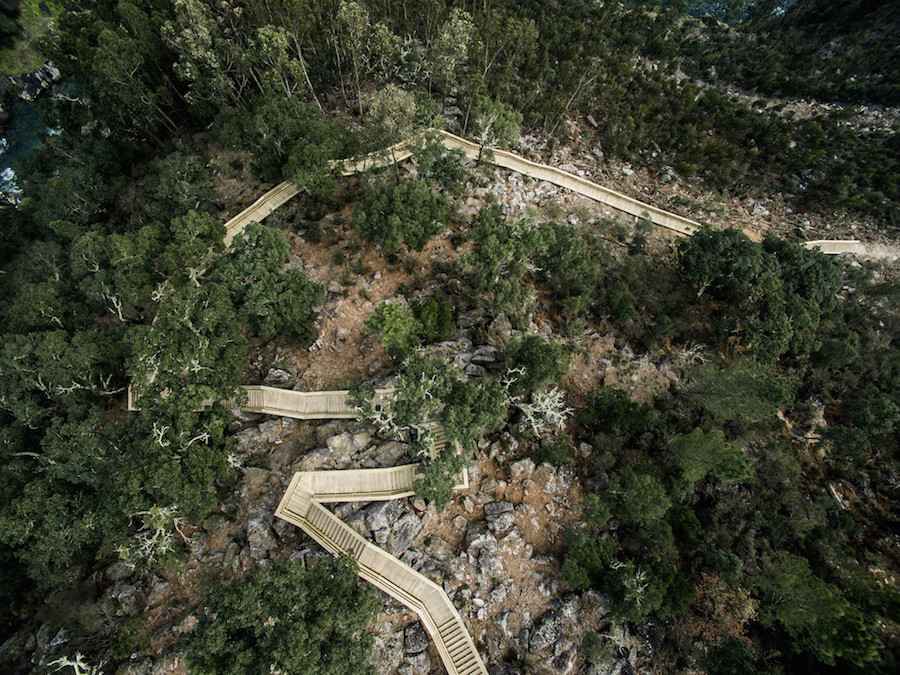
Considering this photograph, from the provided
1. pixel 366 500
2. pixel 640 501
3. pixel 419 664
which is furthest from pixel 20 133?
pixel 640 501

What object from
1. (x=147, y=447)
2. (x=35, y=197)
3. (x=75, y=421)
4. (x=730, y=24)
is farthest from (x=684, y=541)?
(x=730, y=24)

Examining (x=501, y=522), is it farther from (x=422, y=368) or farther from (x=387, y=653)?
(x=422, y=368)

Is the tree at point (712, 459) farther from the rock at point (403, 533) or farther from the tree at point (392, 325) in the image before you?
the tree at point (392, 325)

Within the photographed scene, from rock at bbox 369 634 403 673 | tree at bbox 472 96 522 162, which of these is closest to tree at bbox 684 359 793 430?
rock at bbox 369 634 403 673

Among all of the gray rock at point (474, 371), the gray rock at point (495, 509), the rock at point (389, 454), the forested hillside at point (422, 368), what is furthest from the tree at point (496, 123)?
the gray rock at point (495, 509)

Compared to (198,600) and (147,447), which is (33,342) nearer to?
(147,447)
